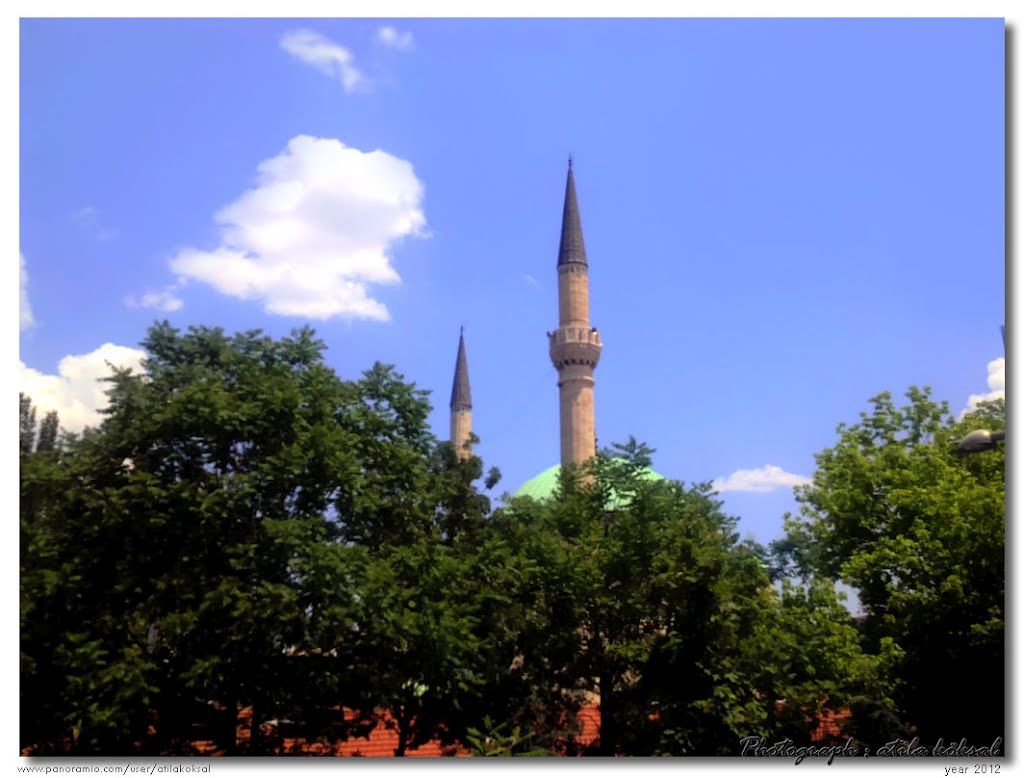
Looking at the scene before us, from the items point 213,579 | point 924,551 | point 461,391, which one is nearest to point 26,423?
point 213,579

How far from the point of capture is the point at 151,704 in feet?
38.6

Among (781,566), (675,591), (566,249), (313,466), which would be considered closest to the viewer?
(313,466)

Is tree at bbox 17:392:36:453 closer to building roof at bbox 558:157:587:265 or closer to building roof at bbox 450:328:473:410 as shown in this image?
building roof at bbox 558:157:587:265

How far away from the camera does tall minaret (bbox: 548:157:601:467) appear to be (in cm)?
2988

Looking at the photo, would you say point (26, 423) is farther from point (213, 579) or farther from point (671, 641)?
point (671, 641)

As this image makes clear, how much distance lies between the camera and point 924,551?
15.9 metres

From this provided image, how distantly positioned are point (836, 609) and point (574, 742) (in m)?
5.15

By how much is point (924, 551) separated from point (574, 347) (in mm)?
15299

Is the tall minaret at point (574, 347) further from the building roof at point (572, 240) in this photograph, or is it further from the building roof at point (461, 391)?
the building roof at point (461, 391)

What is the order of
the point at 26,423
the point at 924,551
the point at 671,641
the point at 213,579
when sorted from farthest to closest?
the point at 924,551
the point at 671,641
the point at 213,579
the point at 26,423

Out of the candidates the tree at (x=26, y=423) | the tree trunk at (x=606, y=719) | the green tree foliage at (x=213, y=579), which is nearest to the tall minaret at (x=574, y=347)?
the tree trunk at (x=606, y=719)
